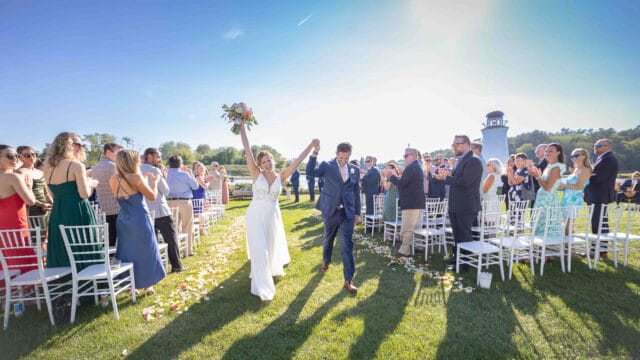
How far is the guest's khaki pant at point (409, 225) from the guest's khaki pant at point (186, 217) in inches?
199

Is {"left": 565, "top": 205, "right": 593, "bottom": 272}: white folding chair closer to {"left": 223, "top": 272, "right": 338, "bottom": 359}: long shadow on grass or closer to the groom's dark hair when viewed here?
the groom's dark hair

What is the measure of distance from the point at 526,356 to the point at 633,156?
73489 mm

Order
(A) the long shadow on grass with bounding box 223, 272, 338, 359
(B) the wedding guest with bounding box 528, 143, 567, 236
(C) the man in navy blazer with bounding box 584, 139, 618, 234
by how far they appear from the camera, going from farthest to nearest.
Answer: (C) the man in navy blazer with bounding box 584, 139, 618, 234
(B) the wedding guest with bounding box 528, 143, 567, 236
(A) the long shadow on grass with bounding box 223, 272, 338, 359

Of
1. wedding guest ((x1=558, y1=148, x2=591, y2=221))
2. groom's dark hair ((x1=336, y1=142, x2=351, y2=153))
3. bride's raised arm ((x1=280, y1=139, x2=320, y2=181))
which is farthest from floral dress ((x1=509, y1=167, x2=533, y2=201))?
bride's raised arm ((x1=280, y1=139, x2=320, y2=181))

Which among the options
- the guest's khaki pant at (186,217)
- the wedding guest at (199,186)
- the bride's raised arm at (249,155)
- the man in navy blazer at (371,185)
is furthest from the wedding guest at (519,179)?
the wedding guest at (199,186)

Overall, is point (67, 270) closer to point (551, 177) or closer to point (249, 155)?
point (249, 155)

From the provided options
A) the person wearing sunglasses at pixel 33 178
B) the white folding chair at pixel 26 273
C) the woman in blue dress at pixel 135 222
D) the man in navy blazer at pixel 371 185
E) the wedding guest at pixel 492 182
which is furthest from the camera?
the man in navy blazer at pixel 371 185

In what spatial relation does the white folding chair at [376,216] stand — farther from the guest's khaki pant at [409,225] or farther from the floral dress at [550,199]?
the floral dress at [550,199]

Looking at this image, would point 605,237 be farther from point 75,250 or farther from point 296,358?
point 75,250

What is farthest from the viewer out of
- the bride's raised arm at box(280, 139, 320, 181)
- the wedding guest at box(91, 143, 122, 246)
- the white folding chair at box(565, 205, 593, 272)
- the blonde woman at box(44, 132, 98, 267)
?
the white folding chair at box(565, 205, 593, 272)

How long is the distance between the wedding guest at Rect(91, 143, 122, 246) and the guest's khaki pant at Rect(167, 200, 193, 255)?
1.33 metres

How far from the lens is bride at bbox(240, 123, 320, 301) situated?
160 inches

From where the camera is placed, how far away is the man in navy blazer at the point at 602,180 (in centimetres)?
575

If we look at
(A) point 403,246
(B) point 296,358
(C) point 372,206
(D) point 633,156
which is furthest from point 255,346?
(D) point 633,156
